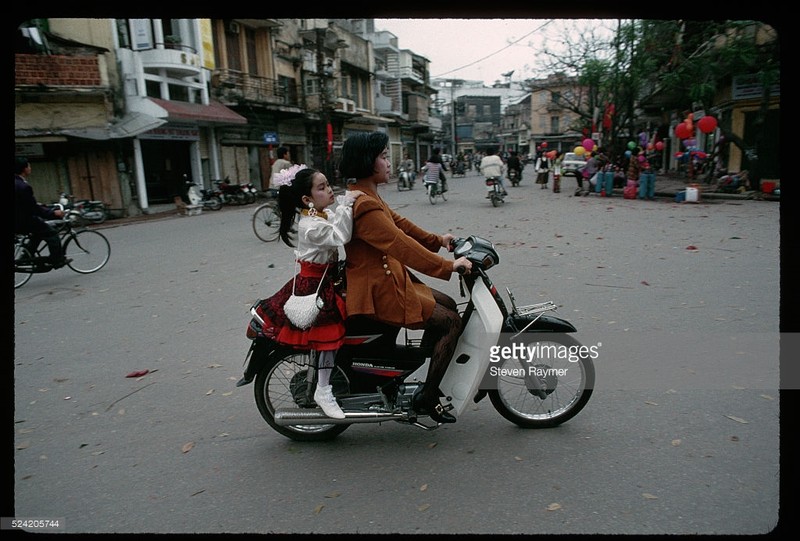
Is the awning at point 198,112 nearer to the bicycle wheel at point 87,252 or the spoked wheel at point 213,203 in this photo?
the spoked wheel at point 213,203

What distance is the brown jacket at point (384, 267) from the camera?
110 inches

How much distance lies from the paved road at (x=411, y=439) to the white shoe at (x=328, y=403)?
25cm

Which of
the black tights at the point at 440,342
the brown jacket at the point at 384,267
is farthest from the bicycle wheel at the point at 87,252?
the black tights at the point at 440,342

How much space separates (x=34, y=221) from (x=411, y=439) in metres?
6.68

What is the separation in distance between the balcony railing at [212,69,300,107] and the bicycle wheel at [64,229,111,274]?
695 inches

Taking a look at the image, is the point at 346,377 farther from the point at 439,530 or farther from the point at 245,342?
the point at 245,342

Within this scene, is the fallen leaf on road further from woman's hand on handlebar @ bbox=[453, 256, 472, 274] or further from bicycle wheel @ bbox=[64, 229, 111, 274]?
bicycle wheel @ bbox=[64, 229, 111, 274]

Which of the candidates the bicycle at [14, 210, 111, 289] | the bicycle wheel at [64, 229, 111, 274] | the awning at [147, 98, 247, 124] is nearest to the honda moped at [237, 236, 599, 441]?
the bicycle at [14, 210, 111, 289]

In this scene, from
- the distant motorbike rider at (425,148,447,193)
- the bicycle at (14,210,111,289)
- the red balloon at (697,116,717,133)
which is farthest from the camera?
the distant motorbike rider at (425,148,447,193)

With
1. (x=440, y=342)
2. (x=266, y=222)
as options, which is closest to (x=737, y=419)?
(x=440, y=342)

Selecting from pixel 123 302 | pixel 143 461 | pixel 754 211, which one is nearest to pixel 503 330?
pixel 143 461

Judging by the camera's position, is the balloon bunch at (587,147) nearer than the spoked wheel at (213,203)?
No

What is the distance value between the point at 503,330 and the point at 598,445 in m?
0.86

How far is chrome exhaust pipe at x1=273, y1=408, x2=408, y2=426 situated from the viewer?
312 centimetres
